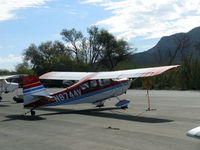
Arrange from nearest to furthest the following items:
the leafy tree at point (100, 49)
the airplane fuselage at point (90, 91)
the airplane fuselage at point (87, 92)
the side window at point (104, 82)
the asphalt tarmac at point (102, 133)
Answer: the asphalt tarmac at point (102, 133) → the airplane fuselage at point (87, 92) → the airplane fuselage at point (90, 91) → the side window at point (104, 82) → the leafy tree at point (100, 49)

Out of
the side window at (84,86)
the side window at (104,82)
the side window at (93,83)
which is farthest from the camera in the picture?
the side window at (104,82)

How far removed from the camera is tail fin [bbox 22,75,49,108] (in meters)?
13.2

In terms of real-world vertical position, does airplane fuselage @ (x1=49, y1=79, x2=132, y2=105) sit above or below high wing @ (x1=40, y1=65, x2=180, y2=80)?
below

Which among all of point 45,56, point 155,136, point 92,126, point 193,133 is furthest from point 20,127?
point 45,56

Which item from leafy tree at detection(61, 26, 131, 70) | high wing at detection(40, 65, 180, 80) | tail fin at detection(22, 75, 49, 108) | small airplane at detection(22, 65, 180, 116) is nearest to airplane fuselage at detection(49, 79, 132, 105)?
small airplane at detection(22, 65, 180, 116)

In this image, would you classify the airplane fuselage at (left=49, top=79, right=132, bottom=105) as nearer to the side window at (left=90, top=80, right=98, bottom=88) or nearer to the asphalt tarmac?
the side window at (left=90, top=80, right=98, bottom=88)

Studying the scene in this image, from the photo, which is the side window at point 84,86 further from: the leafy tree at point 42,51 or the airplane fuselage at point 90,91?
the leafy tree at point 42,51

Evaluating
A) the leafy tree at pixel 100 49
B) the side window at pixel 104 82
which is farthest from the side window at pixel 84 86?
the leafy tree at pixel 100 49

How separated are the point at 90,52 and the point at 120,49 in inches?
326

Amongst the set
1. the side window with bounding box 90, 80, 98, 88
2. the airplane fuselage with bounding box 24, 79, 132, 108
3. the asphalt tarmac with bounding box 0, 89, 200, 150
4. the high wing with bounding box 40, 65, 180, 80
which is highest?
the high wing with bounding box 40, 65, 180, 80

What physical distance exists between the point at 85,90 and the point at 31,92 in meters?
2.71

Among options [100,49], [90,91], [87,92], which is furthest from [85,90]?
[100,49]

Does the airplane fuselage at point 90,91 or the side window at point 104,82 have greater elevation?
the side window at point 104,82

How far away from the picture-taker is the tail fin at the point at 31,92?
13.2 m
